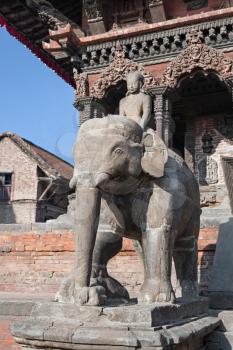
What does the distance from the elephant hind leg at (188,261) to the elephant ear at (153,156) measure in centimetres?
92

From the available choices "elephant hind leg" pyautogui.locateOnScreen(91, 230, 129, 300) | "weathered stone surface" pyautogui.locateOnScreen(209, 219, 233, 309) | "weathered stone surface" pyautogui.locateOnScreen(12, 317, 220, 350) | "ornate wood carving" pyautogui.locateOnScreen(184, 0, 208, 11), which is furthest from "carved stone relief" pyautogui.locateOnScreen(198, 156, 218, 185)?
"weathered stone surface" pyautogui.locateOnScreen(12, 317, 220, 350)

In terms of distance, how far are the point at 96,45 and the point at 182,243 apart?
13.1 meters

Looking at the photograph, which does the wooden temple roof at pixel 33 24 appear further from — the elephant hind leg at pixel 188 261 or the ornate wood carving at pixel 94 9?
the elephant hind leg at pixel 188 261

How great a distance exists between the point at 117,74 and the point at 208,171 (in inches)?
201

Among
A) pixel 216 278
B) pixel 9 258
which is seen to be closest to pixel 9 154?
pixel 9 258

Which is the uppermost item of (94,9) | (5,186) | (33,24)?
(33,24)

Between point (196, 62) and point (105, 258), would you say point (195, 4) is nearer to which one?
point (196, 62)

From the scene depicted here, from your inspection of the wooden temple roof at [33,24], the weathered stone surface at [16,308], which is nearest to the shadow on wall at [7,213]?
the wooden temple roof at [33,24]

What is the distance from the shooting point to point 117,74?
16.3 m

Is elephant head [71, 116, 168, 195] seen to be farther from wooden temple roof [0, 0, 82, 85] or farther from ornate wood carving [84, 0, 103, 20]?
wooden temple roof [0, 0, 82, 85]

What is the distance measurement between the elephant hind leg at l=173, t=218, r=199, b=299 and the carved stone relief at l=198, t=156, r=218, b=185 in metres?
12.8

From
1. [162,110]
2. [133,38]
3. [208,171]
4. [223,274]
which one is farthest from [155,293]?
[208,171]

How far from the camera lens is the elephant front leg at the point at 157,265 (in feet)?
13.2

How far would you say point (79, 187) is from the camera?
12.7ft
